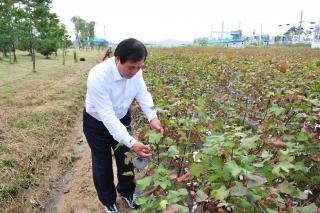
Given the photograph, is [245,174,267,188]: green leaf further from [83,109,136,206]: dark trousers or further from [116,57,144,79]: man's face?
[83,109,136,206]: dark trousers

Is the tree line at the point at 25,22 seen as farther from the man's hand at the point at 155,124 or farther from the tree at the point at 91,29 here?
the tree at the point at 91,29

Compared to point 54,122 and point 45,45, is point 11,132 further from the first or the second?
point 45,45

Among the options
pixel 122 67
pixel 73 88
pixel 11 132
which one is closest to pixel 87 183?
pixel 11 132

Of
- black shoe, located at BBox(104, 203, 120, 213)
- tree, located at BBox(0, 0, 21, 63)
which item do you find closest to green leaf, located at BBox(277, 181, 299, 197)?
black shoe, located at BBox(104, 203, 120, 213)

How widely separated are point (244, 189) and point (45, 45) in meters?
25.8

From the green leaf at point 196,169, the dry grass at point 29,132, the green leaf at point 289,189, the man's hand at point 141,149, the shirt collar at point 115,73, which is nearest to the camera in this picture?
the green leaf at point 289,189

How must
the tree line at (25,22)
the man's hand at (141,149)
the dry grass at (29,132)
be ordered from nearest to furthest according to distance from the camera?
the man's hand at (141,149) < the dry grass at (29,132) < the tree line at (25,22)

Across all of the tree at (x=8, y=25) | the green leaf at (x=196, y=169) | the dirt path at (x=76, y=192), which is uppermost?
the tree at (x=8, y=25)

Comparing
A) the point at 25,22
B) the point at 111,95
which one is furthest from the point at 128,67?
the point at 25,22

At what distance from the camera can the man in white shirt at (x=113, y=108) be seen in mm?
2412

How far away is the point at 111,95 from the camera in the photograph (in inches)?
107

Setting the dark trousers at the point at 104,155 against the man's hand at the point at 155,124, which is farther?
the dark trousers at the point at 104,155

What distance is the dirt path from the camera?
386 cm

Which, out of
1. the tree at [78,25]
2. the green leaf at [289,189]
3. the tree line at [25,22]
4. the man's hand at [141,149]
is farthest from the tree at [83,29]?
the green leaf at [289,189]
